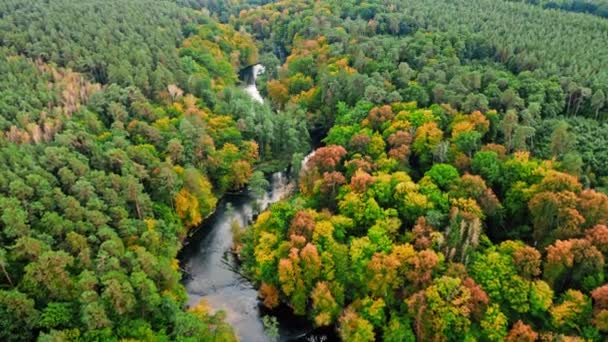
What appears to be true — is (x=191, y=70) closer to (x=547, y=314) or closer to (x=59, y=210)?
(x=59, y=210)

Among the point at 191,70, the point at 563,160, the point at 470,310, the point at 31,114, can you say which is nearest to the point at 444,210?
the point at 470,310

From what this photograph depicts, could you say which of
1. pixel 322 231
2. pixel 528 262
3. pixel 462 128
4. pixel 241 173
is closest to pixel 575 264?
pixel 528 262

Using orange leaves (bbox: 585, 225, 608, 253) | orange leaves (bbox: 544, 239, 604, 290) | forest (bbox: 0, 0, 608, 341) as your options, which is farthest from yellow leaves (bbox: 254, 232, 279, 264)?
orange leaves (bbox: 585, 225, 608, 253)

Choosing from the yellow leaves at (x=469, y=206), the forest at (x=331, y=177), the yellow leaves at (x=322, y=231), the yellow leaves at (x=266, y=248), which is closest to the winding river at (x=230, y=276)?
the forest at (x=331, y=177)

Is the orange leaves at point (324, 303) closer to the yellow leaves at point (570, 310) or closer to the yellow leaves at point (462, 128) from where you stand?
the yellow leaves at point (570, 310)

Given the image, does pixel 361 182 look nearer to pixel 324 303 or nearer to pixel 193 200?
pixel 324 303
